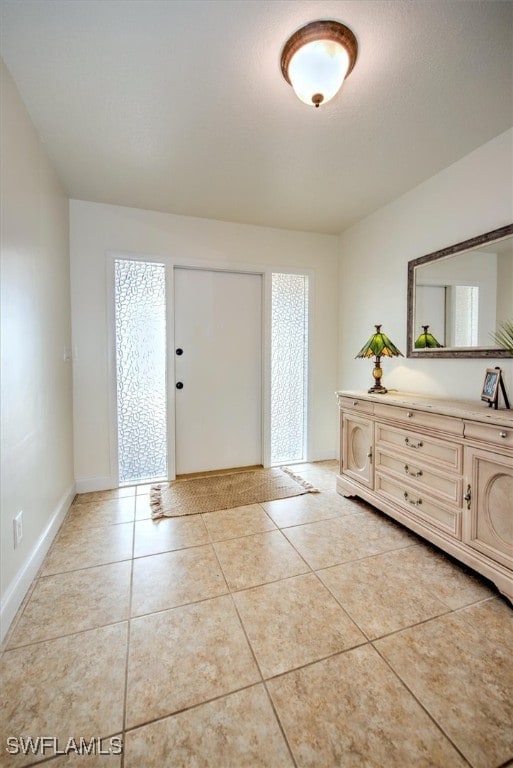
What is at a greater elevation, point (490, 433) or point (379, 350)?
point (379, 350)

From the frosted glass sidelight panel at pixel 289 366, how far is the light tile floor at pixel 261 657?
144 centimetres

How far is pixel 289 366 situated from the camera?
333cm

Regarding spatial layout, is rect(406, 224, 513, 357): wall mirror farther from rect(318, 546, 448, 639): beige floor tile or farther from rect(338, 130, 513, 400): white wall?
rect(318, 546, 448, 639): beige floor tile

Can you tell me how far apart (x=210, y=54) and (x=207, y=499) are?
8.66 feet

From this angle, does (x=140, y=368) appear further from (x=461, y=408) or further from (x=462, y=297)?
(x=462, y=297)

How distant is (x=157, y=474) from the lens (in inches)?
116

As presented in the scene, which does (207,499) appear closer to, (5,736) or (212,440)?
(212,440)

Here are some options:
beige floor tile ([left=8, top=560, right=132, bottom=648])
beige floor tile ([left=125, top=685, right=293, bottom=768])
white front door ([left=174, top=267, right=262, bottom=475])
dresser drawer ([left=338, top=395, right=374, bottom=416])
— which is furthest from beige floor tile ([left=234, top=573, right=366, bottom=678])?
white front door ([left=174, top=267, right=262, bottom=475])

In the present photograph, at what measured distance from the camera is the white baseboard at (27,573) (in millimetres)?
1313

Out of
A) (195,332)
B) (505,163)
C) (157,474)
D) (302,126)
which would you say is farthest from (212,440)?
(505,163)

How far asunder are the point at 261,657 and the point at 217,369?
7.46 feet

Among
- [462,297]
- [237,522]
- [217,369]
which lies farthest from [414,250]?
[237,522]

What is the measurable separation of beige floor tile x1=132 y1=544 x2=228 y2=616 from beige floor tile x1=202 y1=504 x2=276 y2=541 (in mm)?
195

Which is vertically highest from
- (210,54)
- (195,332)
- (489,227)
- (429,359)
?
(210,54)
